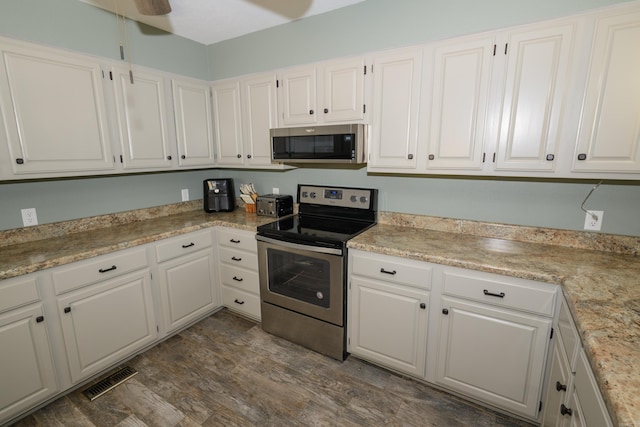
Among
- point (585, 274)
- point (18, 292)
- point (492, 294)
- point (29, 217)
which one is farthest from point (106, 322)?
point (585, 274)

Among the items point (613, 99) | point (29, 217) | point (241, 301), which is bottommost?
point (241, 301)

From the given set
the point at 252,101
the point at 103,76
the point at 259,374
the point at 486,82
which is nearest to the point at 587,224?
the point at 486,82

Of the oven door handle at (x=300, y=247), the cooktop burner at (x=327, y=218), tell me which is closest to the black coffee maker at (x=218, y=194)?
the cooktop burner at (x=327, y=218)

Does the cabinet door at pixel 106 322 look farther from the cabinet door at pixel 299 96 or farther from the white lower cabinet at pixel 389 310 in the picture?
the cabinet door at pixel 299 96

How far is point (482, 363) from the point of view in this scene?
174 cm

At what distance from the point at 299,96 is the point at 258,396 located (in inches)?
87.1

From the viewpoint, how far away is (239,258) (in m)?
2.65

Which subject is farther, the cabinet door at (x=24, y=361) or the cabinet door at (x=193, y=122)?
the cabinet door at (x=193, y=122)

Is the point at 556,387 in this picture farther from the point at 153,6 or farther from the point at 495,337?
the point at 153,6

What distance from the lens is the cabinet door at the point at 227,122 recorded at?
284cm

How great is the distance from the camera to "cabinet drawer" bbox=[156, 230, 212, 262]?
233 cm

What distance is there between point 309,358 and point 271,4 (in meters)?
2.72

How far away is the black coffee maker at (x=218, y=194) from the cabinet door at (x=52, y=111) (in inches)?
35.6

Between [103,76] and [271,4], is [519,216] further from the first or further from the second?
[103,76]
